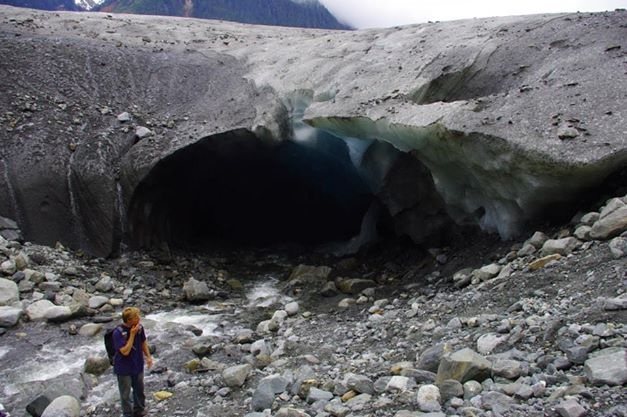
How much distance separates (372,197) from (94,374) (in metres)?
8.65

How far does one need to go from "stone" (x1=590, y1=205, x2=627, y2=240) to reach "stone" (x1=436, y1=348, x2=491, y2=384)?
268cm

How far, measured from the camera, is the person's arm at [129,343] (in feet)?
17.2

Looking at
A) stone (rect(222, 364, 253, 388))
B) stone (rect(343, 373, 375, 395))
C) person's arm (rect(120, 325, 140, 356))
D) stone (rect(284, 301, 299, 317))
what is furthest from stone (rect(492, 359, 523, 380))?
stone (rect(284, 301, 299, 317))

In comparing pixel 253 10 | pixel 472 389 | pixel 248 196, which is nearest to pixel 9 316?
pixel 472 389

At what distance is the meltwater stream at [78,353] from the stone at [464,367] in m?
3.36

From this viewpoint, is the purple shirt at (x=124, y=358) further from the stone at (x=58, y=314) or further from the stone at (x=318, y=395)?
the stone at (x=58, y=314)

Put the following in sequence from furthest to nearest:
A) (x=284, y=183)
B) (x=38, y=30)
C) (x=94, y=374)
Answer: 1. (x=284, y=183)
2. (x=38, y=30)
3. (x=94, y=374)

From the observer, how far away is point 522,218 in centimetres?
826

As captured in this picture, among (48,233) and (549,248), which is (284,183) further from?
(549,248)

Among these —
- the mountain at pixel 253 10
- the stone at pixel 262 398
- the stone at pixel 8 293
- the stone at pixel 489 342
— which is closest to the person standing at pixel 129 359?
the stone at pixel 262 398

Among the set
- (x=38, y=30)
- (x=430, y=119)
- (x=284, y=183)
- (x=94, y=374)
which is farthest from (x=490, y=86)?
(x=38, y=30)

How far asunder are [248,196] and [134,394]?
391 inches

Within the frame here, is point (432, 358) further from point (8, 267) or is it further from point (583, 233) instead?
point (8, 267)

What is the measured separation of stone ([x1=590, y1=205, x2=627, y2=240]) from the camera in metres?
6.21
